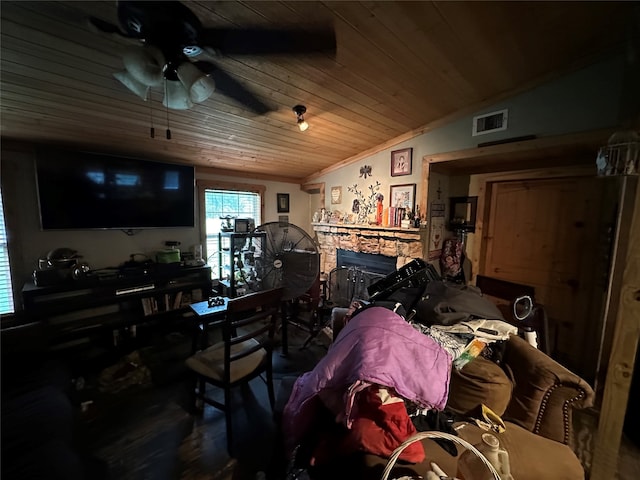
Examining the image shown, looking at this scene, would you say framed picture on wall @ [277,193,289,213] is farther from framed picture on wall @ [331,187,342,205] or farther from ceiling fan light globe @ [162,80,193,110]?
ceiling fan light globe @ [162,80,193,110]

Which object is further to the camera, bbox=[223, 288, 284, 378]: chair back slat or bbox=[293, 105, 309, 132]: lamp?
bbox=[293, 105, 309, 132]: lamp

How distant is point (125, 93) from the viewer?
1.80m

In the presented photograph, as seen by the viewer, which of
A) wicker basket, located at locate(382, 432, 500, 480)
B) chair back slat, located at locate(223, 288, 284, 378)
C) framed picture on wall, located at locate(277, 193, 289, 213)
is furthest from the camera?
framed picture on wall, located at locate(277, 193, 289, 213)

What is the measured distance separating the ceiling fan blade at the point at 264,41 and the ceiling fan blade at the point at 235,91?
1.24 ft

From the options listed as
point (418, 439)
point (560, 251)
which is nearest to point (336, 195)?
point (560, 251)

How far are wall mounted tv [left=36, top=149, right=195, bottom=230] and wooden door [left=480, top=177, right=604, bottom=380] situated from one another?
3.65 metres

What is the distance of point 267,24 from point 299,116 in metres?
0.88

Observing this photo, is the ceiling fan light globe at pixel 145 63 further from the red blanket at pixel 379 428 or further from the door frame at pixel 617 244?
the door frame at pixel 617 244

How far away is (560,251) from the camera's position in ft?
8.37

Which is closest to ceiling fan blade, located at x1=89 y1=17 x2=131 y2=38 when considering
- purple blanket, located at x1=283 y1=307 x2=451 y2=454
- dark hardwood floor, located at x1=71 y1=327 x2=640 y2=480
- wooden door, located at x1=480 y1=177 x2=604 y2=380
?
purple blanket, located at x1=283 y1=307 x2=451 y2=454

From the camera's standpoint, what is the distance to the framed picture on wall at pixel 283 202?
4281mm

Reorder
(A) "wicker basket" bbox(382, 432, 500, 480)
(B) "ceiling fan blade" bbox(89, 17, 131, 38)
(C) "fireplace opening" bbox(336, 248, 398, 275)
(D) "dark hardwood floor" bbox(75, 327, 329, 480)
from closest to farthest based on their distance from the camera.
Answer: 1. (A) "wicker basket" bbox(382, 432, 500, 480)
2. (B) "ceiling fan blade" bbox(89, 17, 131, 38)
3. (D) "dark hardwood floor" bbox(75, 327, 329, 480)
4. (C) "fireplace opening" bbox(336, 248, 398, 275)

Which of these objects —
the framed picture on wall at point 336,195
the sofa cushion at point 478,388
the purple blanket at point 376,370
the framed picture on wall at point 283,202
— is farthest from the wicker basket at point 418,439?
the framed picture on wall at point 283,202

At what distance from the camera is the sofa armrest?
3.99 ft
